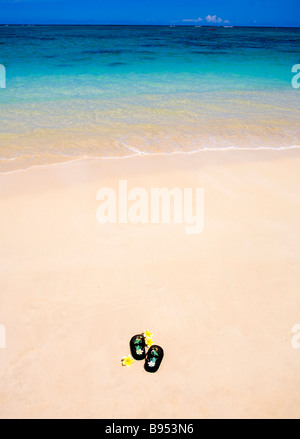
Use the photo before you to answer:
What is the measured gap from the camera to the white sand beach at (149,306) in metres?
2.90

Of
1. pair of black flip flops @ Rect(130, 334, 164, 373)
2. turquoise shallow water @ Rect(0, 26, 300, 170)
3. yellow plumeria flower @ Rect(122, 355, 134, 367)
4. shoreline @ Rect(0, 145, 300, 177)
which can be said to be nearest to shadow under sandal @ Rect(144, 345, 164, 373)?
pair of black flip flops @ Rect(130, 334, 164, 373)

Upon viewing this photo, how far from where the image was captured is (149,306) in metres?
3.75

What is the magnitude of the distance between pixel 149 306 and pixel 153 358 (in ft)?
2.47

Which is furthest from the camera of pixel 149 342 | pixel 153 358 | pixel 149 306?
pixel 149 306

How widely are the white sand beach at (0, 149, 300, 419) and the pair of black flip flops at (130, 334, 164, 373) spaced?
0.09 metres

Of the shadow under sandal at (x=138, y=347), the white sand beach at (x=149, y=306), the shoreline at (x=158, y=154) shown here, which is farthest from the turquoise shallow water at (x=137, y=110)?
the shadow under sandal at (x=138, y=347)

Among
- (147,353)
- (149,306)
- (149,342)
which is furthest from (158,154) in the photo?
(147,353)

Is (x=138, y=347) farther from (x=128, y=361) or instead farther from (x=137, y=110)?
(x=137, y=110)

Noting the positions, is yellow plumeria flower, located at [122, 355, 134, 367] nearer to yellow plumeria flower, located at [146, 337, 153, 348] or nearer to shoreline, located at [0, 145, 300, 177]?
yellow plumeria flower, located at [146, 337, 153, 348]

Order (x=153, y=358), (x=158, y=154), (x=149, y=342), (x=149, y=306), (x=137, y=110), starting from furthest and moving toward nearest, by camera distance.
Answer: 1. (x=137, y=110)
2. (x=158, y=154)
3. (x=149, y=306)
4. (x=149, y=342)
5. (x=153, y=358)

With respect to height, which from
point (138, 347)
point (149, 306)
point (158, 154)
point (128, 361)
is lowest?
point (128, 361)

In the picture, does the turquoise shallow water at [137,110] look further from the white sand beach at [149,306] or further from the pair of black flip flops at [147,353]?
the pair of black flip flops at [147,353]

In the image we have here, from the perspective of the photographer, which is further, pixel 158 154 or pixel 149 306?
pixel 158 154

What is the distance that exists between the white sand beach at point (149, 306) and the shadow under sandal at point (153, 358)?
0.27ft
